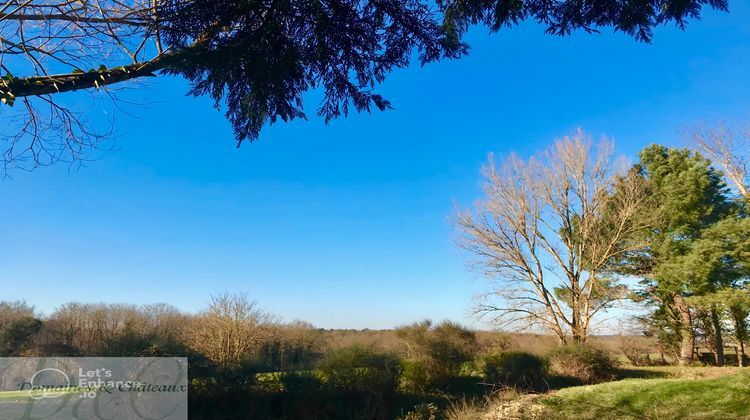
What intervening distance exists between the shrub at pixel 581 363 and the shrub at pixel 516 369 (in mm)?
529

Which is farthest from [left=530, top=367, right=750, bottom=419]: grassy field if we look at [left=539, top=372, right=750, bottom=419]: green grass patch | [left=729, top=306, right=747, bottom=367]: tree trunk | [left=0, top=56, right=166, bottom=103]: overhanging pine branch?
[left=729, top=306, right=747, bottom=367]: tree trunk

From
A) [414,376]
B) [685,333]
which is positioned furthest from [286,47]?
[685,333]

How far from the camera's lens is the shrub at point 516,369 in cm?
1501

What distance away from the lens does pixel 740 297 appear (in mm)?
17438

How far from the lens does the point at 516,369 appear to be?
15.7 metres

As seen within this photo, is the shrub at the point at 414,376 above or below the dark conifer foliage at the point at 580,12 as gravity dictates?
below

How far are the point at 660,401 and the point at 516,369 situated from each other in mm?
9083

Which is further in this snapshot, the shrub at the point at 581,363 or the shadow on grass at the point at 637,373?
the shadow on grass at the point at 637,373

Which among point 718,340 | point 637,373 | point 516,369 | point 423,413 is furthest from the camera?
point 718,340

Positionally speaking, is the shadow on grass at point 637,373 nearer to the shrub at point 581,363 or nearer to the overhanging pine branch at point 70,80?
the shrub at point 581,363

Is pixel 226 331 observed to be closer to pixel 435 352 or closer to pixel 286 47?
pixel 435 352

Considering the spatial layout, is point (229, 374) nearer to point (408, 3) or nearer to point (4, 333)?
point (408, 3)

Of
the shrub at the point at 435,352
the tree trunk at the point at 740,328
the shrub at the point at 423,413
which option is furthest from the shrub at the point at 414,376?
the tree trunk at the point at 740,328

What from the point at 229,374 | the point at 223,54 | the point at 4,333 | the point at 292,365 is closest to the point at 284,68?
the point at 223,54
